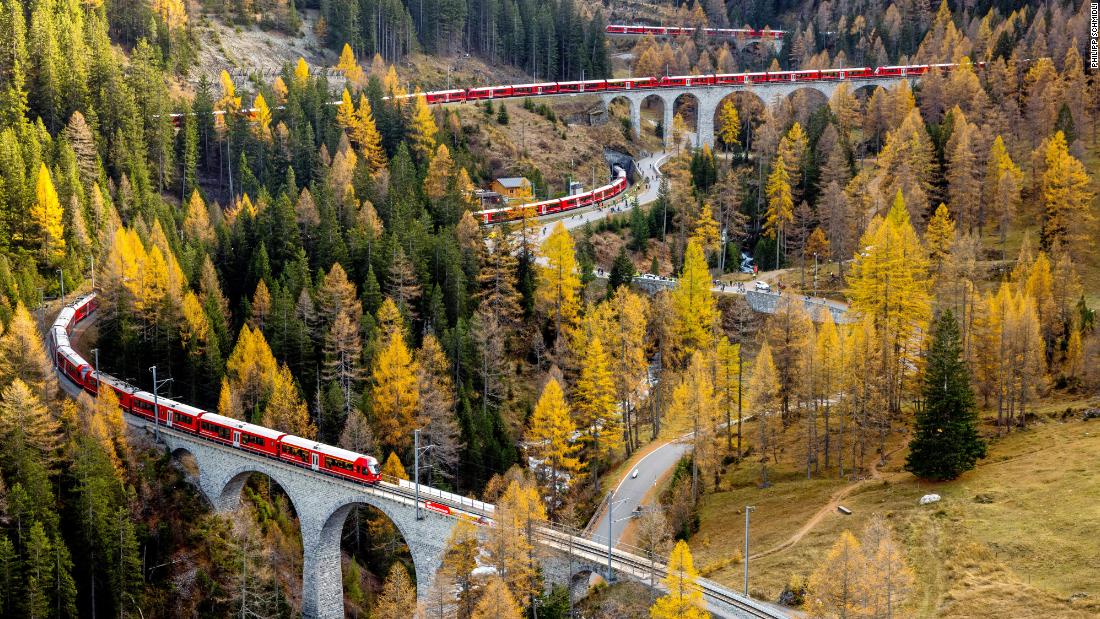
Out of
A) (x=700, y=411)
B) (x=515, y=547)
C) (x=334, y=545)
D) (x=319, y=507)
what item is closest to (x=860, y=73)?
(x=700, y=411)

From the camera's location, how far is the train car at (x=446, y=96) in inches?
5930

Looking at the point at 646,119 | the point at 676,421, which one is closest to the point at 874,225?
the point at 676,421

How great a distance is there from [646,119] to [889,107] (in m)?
43.2

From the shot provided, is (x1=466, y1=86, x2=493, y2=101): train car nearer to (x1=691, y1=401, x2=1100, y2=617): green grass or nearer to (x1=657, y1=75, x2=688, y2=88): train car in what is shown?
(x1=657, y1=75, x2=688, y2=88): train car

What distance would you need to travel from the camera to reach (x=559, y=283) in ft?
322

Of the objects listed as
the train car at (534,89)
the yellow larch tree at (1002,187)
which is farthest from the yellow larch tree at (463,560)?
the train car at (534,89)

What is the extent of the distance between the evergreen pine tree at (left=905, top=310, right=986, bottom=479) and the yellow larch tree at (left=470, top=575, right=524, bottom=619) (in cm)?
2710

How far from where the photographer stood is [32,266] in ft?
323

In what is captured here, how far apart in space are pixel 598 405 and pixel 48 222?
5137cm

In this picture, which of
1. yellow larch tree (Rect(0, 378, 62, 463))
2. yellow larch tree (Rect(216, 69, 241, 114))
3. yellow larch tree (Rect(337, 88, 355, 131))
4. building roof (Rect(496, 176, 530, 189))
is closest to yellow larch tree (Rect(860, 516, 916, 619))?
yellow larch tree (Rect(0, 378, 62, 463))

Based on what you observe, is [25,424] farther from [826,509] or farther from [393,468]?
[826,509]

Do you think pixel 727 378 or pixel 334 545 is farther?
pixel 727 378

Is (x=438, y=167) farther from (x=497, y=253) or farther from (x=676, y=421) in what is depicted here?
(x=676, y=421)

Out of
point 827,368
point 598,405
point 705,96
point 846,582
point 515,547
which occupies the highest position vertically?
point 705,96
